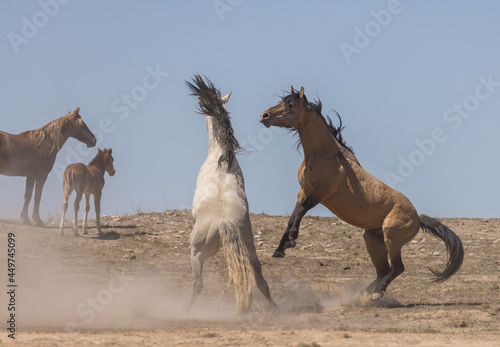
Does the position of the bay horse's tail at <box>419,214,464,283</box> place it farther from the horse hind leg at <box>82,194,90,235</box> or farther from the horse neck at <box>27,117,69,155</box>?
the horse neck at <box>27,117,69,155</box>

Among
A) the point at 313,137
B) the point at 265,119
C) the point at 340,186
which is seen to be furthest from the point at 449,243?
the point at 265,119

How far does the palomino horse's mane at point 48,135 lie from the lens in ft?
59.8

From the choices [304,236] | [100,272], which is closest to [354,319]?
[100,272]

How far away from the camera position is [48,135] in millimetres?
18391

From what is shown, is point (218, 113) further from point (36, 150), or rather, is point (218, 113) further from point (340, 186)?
point (36, 150)

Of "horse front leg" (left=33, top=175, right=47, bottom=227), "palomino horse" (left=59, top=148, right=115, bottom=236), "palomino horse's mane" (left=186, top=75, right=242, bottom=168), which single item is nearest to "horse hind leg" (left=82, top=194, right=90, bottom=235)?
"palomino horse" (left=59, top=148, right=115, bottom=236)

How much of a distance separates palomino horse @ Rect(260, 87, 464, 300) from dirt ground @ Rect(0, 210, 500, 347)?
94cm

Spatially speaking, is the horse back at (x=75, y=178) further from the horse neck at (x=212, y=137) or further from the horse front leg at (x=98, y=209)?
the horse neck at (x=212, y=137)

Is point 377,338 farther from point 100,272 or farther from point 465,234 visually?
point 465,234

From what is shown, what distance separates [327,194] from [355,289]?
203 cm

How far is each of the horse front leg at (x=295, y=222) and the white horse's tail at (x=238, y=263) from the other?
0.69m

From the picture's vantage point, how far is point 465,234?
1853 centimetres

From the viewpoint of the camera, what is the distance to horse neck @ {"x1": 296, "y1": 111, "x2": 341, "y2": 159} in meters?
10.0

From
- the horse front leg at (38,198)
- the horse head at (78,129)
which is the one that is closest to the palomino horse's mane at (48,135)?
the horse head at (78,129)
